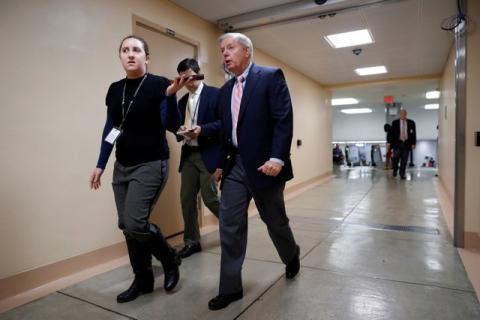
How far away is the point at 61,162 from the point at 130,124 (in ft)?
2.69

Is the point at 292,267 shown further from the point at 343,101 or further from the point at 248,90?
the point at 343,101

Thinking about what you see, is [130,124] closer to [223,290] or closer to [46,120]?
[46,120]

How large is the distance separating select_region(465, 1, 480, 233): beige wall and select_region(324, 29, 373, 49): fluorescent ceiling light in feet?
5.40

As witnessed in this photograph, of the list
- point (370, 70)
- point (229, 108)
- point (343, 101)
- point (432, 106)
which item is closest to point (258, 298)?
point (229, 108)

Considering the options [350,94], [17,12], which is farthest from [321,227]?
[350,94]

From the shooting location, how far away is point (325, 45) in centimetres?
491

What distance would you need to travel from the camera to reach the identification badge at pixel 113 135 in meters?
1.83

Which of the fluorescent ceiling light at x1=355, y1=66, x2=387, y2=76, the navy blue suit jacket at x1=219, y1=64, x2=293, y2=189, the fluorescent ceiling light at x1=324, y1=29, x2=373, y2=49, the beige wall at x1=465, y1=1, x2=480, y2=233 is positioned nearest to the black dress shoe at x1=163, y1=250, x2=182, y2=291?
the navy blue suit jacket at x1=219, y1=64, x2=293, y2=189

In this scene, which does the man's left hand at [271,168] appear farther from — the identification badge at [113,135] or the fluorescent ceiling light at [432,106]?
the fluorescent ceiling light at [432,106]

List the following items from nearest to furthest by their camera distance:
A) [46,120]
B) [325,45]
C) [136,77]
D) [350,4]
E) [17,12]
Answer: [136,77] < [17,12] < [46,120] < [350,4] < [325,45]

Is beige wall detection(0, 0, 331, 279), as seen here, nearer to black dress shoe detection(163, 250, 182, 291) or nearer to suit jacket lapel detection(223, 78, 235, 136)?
black dress shoe detection(163, 250, 182, 291)

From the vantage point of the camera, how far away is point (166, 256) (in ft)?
6.62

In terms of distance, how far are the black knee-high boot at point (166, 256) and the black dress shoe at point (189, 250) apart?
0.60 metres

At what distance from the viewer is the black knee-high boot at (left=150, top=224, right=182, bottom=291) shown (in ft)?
6.31
